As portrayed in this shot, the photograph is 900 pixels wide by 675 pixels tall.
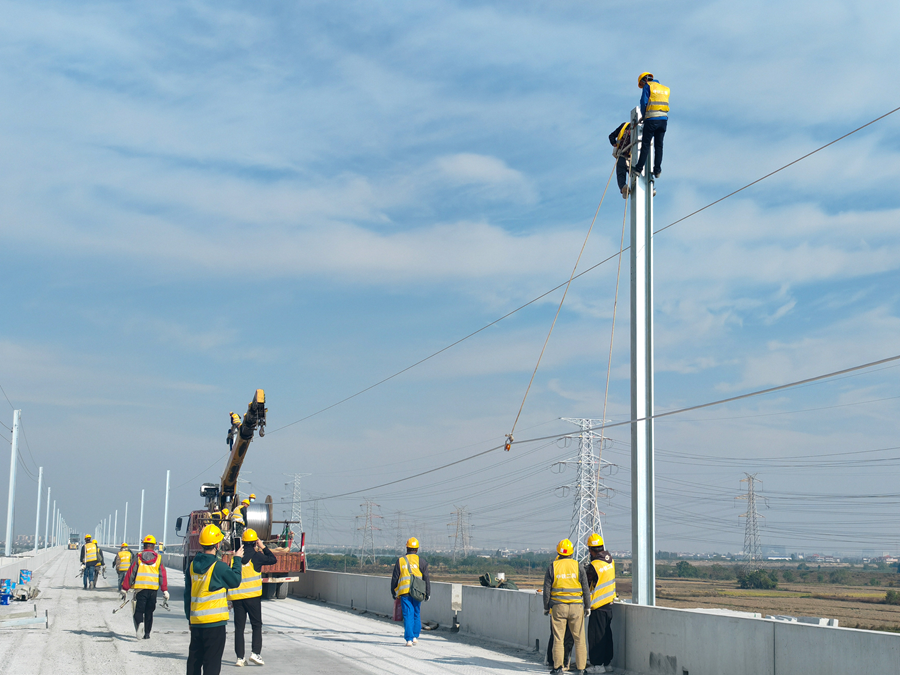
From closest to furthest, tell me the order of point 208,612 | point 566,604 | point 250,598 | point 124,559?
point 208,612
point 566,604
point 250,598
point 124,559

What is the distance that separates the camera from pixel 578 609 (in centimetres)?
1166

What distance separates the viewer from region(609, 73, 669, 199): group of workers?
1375cm

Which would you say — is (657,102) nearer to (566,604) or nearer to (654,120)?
(654,120)

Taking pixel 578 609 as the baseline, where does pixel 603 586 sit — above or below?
above

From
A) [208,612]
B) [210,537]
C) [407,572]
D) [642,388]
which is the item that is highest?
[642,388]

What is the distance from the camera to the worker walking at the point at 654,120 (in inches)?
540

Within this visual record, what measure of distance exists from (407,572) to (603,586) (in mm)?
3869

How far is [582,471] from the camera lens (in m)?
55.2

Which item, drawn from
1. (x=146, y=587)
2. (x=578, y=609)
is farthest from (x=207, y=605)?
(x=146, y=587)

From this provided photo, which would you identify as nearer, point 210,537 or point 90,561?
point 210,537

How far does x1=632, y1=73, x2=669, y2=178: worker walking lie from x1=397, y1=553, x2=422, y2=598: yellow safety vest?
295 inches

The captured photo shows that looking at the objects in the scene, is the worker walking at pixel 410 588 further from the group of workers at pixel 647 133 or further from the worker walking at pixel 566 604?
the group of workers at pixel 647 133

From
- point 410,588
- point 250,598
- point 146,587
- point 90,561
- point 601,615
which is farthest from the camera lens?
point 90,561

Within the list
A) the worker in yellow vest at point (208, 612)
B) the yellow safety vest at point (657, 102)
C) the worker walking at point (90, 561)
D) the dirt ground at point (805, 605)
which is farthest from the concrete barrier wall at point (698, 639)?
the dirt ground at point (805, 605)
